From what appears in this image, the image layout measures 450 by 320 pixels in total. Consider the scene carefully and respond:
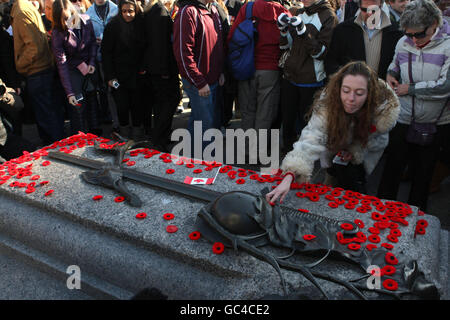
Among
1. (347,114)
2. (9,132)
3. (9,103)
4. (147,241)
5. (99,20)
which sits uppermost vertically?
(99,20)

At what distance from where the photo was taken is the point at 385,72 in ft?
10.8

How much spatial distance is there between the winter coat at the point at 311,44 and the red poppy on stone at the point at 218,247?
7.94 feet

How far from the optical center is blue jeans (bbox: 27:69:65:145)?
4.20 m

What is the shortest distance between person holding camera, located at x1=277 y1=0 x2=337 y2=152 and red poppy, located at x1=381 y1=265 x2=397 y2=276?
96.4 inches

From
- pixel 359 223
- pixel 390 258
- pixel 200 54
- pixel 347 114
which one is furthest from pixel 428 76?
pixel 200 54

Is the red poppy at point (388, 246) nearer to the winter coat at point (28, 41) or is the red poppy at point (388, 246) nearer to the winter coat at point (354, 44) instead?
the winter coat at point (354, 44)

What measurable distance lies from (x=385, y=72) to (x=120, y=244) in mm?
2662

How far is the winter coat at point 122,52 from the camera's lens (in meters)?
4.03

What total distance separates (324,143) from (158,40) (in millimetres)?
2324

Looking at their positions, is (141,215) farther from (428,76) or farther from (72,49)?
(72,49)

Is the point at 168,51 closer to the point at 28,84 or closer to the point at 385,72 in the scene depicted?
the point at 28,84

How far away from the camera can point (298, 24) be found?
11.4 feet

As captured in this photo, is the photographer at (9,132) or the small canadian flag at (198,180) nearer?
the small canadian flag at (198,180)

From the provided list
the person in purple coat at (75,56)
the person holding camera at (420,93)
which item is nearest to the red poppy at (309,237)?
the person holding camera at (420,93)
